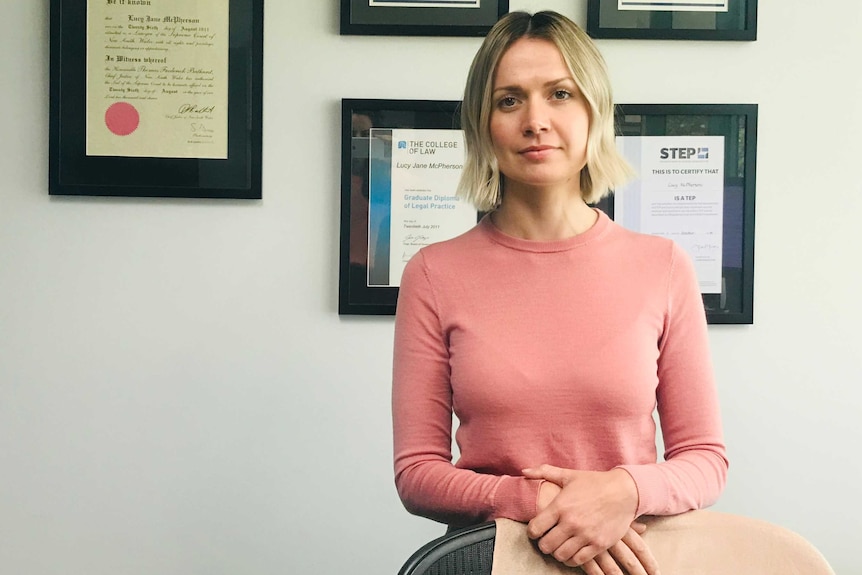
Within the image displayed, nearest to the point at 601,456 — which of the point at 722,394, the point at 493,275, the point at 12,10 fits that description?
the point at 493,275

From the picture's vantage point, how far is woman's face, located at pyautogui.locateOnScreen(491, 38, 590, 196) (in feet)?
3.54

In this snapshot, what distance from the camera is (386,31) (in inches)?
67.9

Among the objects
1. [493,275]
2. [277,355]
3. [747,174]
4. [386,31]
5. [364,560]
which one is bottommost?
[364,560]

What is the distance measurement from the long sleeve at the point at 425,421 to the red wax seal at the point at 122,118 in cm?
91

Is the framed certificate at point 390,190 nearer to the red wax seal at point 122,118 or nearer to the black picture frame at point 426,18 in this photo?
the black picture frame at point 426,18

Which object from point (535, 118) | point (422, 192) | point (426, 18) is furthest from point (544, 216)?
point (426, 18)

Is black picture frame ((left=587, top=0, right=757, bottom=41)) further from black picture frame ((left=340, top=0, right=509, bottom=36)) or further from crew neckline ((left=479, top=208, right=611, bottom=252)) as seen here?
crew neckline ((left=479, top=208, right=611, bottom=252))

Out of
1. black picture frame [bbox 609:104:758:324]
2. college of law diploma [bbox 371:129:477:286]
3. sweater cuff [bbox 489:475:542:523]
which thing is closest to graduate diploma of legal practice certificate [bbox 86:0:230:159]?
college of law diploma [bbox 371:129:477:286]

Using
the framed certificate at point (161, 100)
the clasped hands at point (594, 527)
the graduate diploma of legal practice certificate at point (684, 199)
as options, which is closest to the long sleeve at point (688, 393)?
the clasped hands at point (594, 527)

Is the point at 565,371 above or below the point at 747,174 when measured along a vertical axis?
below

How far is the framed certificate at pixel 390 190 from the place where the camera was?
1737 millimetres

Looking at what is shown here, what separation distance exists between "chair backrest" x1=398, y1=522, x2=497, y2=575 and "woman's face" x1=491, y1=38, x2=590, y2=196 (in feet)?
1.55

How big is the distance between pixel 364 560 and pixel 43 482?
726mm

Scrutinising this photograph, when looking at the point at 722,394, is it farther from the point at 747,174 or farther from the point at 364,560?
the point at 364,560
